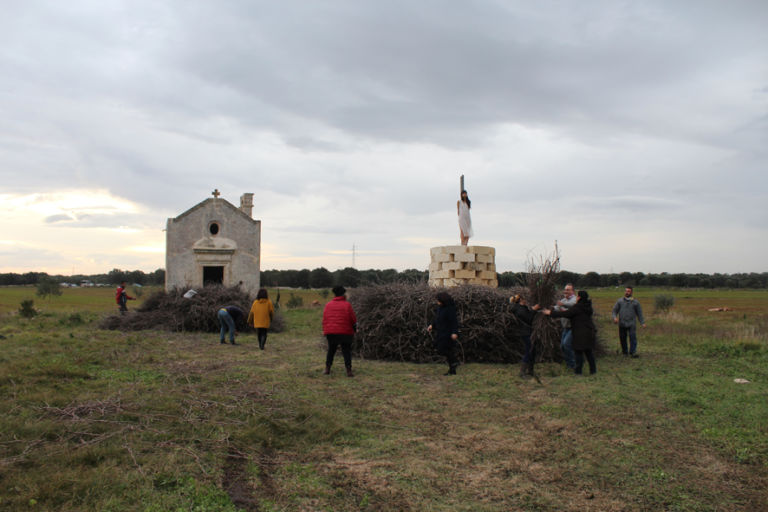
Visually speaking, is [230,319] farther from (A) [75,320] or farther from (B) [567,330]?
(A) [75,320]

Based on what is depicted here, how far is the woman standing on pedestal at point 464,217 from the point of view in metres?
14.9

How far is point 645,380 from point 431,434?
5.08 metres

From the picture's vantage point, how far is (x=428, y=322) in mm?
11547

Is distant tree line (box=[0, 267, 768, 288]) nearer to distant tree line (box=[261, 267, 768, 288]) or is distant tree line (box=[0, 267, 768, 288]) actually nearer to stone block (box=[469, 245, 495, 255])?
distant tree line (box=[261, 267, 768, 288])

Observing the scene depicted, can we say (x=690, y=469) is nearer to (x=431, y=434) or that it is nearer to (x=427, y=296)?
(x=431, y=434)

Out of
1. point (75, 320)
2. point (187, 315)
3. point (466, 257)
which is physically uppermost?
point (466, 257)

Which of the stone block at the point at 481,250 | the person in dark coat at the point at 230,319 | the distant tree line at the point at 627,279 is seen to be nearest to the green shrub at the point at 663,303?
the distant tree line at the point at 627,279

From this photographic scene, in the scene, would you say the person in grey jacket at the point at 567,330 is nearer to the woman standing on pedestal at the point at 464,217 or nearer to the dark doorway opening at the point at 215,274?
the woman standing on pedestal at the point at 464,217

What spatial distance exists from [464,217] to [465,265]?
1.36 meters

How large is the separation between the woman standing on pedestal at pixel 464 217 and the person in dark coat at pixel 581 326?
5744 millimetres

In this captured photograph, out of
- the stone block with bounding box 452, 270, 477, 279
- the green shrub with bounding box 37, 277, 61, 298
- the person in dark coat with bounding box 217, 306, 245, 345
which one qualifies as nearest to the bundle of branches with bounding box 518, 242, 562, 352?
the stone block with bounding box 452, 270, 477, 279

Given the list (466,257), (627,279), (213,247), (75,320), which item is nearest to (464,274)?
(466,257)

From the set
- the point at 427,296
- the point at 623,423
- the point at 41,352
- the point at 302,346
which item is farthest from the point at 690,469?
the point at 41,352

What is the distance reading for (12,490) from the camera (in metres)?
4.04
